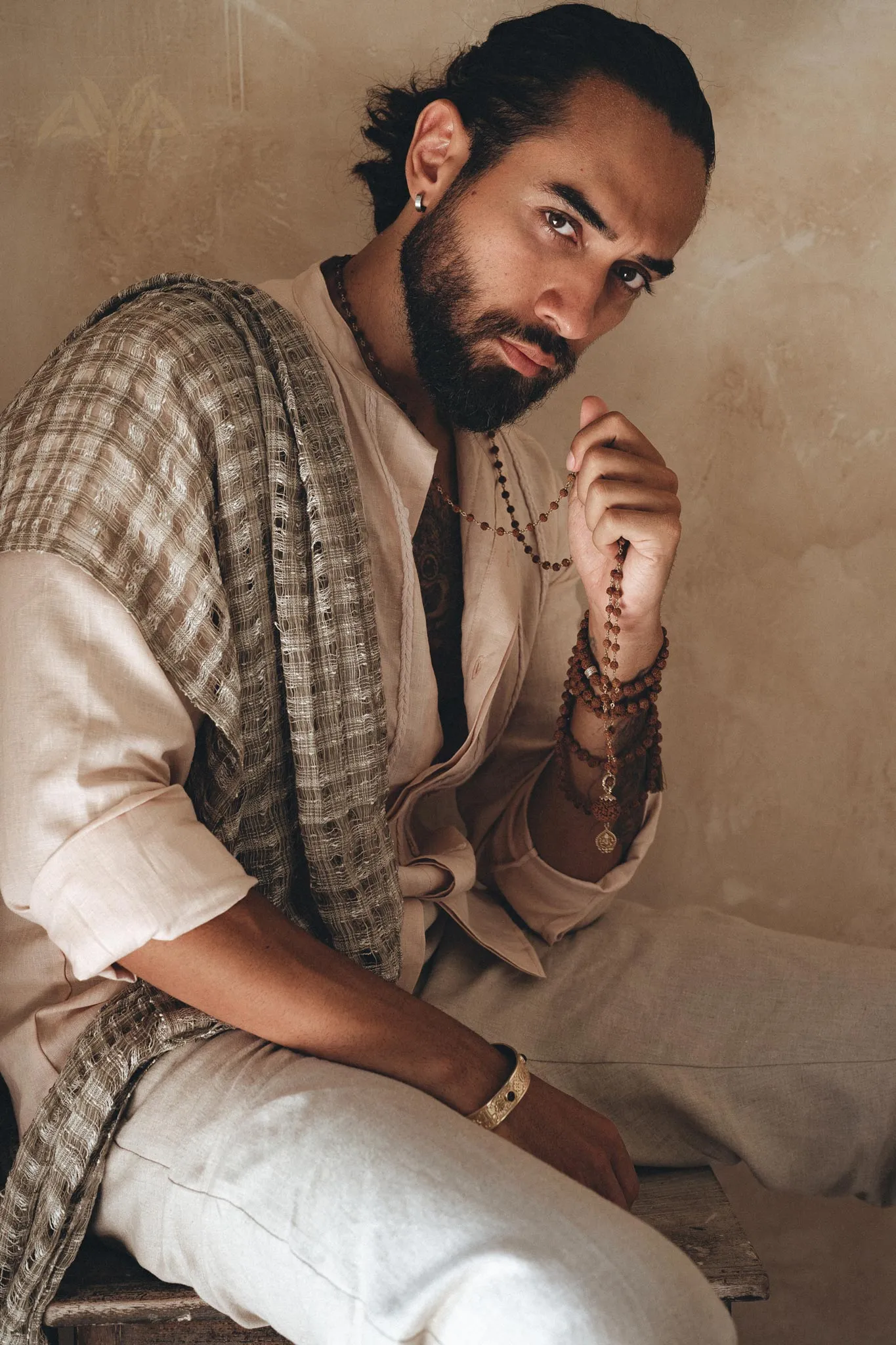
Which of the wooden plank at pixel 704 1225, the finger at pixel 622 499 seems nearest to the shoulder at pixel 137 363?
the finger at pixel 622 499

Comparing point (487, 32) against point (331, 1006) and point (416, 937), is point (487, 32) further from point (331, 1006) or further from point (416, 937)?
point (331, 1006)

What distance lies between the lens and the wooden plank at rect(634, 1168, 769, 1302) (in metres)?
0.94

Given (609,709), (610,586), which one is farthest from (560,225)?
(609,709)

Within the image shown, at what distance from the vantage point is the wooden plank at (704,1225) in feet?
3.10

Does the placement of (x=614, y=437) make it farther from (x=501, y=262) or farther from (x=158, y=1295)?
(x=158, y=1295)

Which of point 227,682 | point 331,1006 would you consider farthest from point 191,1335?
point 227,682

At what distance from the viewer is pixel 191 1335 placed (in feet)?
3.06

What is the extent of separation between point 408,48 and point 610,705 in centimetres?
92

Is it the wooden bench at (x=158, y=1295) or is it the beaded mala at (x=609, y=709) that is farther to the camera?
the beaded mala at (x=609, y=709)

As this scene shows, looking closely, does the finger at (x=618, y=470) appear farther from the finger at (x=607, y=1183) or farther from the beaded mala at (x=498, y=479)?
the finger at (x=607, y=1183)

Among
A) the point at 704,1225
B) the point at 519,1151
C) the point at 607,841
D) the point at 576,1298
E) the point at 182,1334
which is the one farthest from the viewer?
the point at 607,841

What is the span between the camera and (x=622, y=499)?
3.76 feet

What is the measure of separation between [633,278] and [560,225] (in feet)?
0.39

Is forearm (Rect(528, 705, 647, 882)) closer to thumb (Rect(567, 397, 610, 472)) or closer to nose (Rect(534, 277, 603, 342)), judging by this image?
thumb (Rect(567, 397, 610, 472))
